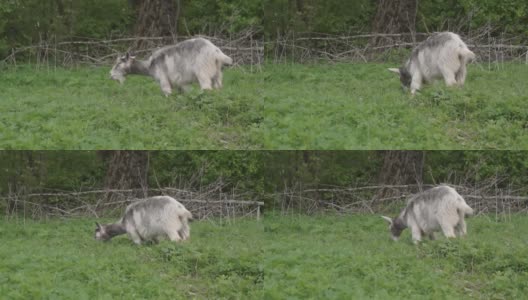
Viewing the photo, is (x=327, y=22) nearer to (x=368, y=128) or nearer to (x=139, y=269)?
(x=368, y=128)

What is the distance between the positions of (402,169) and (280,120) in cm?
771

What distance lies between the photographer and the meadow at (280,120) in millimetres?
15422

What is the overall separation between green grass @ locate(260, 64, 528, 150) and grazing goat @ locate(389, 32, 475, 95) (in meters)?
0.25

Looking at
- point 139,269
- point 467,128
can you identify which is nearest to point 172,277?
point 139,269

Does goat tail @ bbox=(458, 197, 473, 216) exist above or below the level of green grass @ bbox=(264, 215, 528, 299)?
above

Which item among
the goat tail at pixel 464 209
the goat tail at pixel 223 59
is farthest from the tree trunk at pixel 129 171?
the goat tail at pixel 464 209

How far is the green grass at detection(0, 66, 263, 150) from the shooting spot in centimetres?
1562

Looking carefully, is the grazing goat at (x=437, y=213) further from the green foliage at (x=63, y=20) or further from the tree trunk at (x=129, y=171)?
the green foliage at (x=63, y=20)

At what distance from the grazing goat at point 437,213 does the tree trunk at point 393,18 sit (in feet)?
28.5

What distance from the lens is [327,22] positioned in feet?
79.0

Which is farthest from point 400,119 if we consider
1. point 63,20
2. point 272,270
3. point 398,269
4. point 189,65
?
point 63,20

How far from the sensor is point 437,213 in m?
15.7

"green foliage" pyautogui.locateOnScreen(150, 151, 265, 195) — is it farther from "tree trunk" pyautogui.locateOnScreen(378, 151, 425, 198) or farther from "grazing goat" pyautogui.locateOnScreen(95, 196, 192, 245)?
"grazing goat" pyautogui.locateOnScreen(95, 196, 192, 245)

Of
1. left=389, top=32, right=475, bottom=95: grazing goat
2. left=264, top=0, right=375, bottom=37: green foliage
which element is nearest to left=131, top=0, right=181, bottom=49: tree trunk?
left=264, top=0, right=375, bottom=37: green foliage
